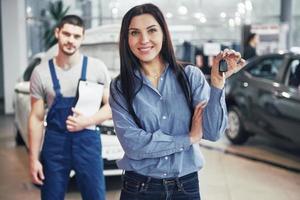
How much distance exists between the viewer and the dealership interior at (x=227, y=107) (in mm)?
5031

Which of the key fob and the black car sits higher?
the key fob

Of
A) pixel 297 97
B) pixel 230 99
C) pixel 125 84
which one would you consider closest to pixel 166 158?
pixel 125 84

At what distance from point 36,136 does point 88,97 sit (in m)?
0.38

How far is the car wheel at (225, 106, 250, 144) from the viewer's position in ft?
23.4

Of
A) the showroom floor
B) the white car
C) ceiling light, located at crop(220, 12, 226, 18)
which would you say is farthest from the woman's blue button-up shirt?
ceiling light, located at crop(220, 12, 226, 18)

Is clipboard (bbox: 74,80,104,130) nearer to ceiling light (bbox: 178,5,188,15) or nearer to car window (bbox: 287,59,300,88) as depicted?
car window (bbox: 287,59,300,88)

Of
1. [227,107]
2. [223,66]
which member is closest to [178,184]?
[223,66]

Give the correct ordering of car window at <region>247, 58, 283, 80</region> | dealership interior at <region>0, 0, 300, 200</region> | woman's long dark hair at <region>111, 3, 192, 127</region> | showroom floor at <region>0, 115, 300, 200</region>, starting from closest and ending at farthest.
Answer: woman's long dark hair at <region>111, 3, 192, 127</region> < showroom floor at <region>0, 115, 300, 200</region> < dealership interior at <region>0, 0, 300, 200</region> < car window at <region>247, 58, 283, 80</region>

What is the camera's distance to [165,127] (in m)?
1.88

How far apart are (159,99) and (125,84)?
145 mm

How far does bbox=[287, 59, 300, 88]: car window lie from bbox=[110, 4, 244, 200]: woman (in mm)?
4542

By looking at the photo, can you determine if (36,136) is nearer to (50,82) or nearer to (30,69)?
(50,82)

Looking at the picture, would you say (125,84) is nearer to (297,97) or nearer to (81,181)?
(81,181)

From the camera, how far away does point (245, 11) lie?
1327 cm
